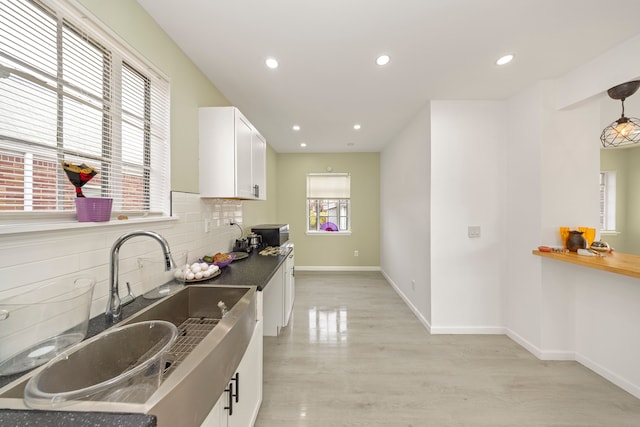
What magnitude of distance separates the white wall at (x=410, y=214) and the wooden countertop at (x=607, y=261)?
3.49 feet

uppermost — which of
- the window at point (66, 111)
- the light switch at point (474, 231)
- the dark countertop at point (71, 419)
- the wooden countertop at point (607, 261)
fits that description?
the window at point (66, 111)

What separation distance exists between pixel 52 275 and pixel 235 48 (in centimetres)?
182

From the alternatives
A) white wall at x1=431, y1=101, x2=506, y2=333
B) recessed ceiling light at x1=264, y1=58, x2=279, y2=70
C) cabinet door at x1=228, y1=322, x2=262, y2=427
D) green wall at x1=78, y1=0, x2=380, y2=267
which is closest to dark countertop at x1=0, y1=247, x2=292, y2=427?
cabinet door at x1=228, y1=322, x2=262, y2=427

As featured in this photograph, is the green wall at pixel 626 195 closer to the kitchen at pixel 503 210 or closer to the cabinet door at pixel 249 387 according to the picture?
the kitchen at pixel 503 210

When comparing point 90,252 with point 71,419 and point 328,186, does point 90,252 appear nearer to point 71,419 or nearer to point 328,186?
point 71,419

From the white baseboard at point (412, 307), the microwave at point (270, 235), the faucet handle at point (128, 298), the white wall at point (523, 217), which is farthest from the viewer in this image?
the microwave at point (270, 235)

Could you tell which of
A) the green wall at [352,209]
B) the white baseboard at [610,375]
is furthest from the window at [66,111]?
the white baseboard at [610,375]

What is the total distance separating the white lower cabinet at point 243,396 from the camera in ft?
3.12

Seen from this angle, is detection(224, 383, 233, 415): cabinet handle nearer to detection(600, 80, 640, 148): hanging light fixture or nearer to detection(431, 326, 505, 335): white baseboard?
detection(431, 326, 505, 335): white baseboard

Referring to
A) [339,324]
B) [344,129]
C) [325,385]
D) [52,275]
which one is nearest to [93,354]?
[52,275]

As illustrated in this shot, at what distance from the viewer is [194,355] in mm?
777

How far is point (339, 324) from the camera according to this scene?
8.97 ft

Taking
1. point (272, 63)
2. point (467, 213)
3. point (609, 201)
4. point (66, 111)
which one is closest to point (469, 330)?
point (467, 213)

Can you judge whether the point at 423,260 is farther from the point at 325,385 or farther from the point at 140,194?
the point at 140,194
